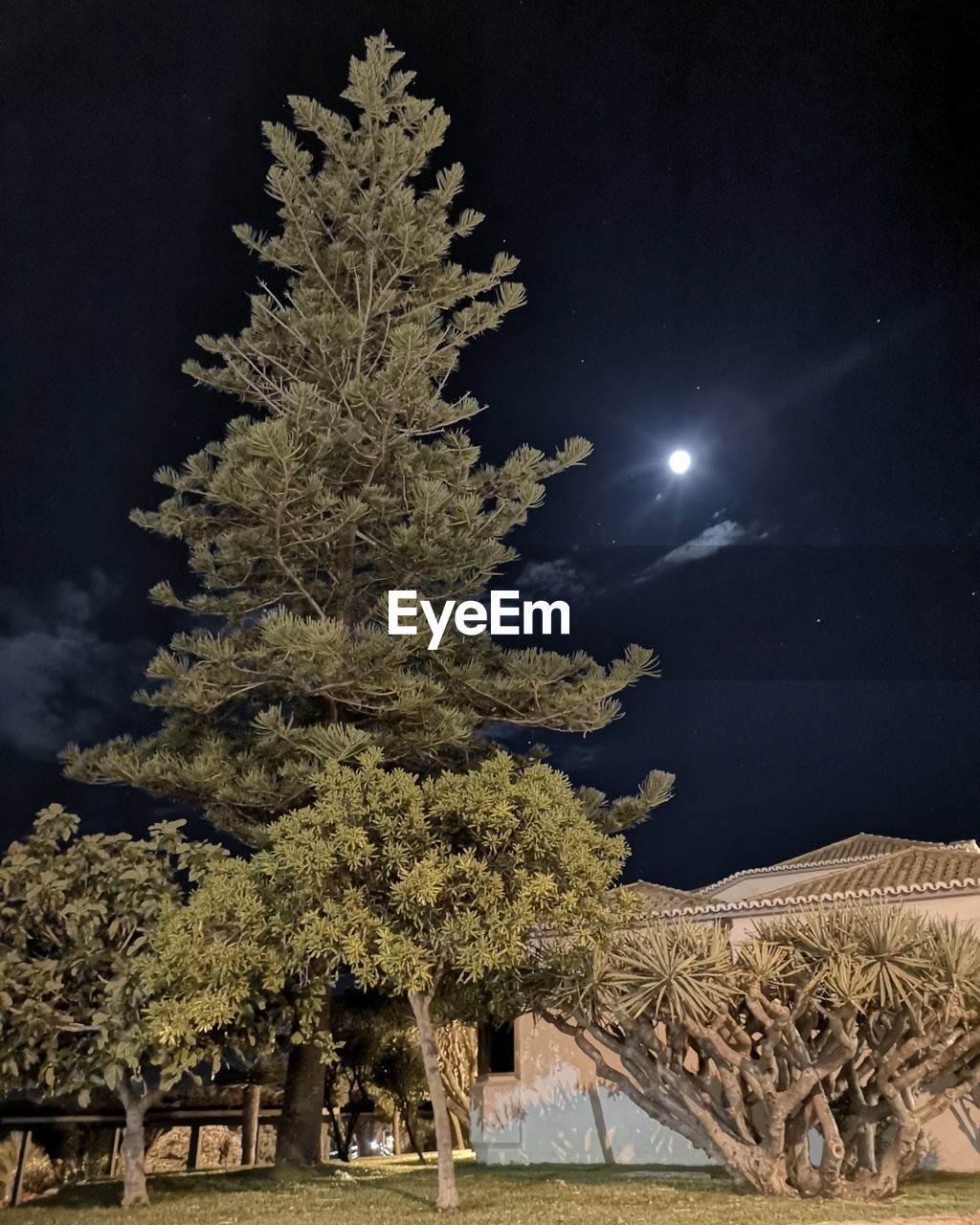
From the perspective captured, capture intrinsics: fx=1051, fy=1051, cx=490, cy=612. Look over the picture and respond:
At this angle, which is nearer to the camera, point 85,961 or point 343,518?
point 85,961

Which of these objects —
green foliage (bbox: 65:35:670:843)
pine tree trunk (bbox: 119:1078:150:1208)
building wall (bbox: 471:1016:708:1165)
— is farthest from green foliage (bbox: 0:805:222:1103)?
building wall (bbox: 471:1016:708:1165)

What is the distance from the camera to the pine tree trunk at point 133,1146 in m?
8.30

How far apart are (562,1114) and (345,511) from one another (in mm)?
6694

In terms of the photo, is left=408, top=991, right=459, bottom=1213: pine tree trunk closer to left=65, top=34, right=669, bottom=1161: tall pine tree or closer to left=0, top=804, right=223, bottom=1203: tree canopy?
left=0, top=804, right=223, bottom=1203: tree canopy

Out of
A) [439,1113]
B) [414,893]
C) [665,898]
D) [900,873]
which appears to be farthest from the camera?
[665,898]

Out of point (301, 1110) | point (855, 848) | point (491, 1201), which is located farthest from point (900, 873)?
point (301, 1110)

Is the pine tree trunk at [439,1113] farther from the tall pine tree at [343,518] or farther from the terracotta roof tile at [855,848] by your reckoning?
the terracotta roof tile at [855,848]

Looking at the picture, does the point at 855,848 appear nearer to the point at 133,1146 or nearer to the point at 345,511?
the point at 345,511

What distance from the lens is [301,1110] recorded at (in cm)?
1080

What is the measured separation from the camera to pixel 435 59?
54.6 ft

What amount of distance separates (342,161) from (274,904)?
29.9ft

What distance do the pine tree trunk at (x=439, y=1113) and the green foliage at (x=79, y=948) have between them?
205 centimetres

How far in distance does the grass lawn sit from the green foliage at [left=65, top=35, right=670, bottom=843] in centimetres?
329

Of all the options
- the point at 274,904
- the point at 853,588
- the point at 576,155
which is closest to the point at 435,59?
the point at 576,155
